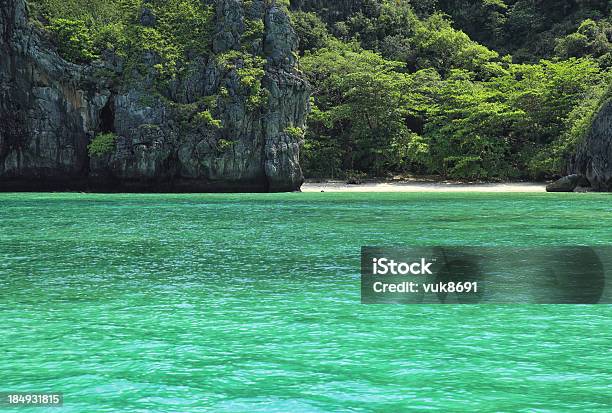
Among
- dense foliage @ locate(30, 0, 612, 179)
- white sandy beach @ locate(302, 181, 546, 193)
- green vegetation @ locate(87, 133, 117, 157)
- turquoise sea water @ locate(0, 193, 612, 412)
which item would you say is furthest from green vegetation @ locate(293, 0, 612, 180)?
turquoise sea water @ locate(0, 193, 612, 412)

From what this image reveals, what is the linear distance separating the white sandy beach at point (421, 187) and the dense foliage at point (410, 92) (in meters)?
1.38

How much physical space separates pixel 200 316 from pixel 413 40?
62.5 metres

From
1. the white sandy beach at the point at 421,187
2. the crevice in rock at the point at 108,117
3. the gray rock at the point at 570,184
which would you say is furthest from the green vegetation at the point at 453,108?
the crevice in rock at the point at 108,117

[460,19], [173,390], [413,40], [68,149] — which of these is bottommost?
[173,390]

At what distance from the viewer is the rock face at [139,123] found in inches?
1780

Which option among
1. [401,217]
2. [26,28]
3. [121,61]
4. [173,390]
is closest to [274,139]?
[121,61]

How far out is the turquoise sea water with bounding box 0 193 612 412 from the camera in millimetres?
5285

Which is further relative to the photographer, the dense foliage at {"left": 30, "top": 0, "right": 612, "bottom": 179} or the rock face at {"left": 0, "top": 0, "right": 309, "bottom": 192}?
the dense foliage at {"left": 30, "top": 0, "right": 612, "bottom": 179}

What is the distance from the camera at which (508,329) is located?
292 inches

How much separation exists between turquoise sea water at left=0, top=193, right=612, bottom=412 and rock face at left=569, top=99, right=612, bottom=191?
32473mm

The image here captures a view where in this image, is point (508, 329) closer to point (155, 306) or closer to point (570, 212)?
point (155, 306)

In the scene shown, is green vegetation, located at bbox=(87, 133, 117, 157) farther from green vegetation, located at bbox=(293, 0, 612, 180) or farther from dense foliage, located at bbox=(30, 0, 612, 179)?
green vegetation, located at bbox=(293, 0, 612, 180)

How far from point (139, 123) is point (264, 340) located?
1619 inches

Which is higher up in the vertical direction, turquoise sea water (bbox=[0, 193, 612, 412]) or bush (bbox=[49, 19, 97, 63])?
bush (bbox=[49, 19, 97, 63])
